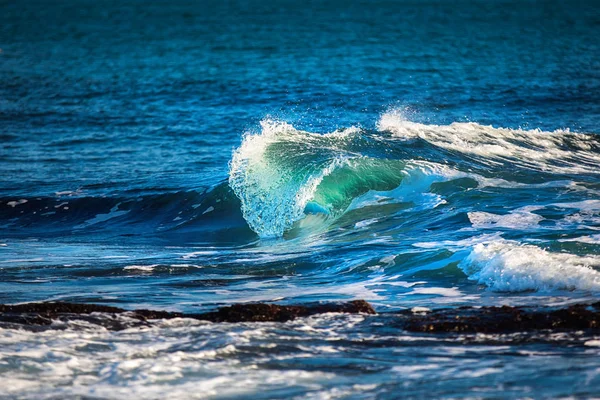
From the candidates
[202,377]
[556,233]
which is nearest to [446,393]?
[202,377]

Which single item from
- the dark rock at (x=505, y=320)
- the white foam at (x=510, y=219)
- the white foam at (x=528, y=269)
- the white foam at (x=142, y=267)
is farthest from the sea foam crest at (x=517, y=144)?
the dark rock at (x=505, y=320)

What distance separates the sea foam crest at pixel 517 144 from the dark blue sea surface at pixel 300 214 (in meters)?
0.07

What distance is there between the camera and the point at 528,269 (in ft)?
24.3

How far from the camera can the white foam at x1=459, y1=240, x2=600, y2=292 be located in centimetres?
710

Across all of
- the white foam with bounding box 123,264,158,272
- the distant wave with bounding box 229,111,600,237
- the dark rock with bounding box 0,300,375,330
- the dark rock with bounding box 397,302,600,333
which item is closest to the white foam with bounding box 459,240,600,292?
the dark rock with bounding box 397,302,600,333

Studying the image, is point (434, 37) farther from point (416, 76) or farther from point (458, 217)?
point (458, 217)

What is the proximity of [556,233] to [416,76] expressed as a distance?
1872cm

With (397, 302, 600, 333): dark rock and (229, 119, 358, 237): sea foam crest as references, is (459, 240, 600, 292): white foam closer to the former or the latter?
(397, 302, 600, 333): dark rock

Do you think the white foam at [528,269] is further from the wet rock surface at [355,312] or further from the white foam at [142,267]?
the white foam at [142,267]

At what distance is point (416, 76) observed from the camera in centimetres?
2744

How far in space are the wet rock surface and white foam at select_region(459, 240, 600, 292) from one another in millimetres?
988

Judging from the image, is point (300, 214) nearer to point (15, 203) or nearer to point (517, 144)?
point (15, 203)

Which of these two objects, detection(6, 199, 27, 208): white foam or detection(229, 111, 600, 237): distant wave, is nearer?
detection(229, 111, 600, 237): distant wave

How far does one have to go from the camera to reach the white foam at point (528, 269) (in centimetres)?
710
